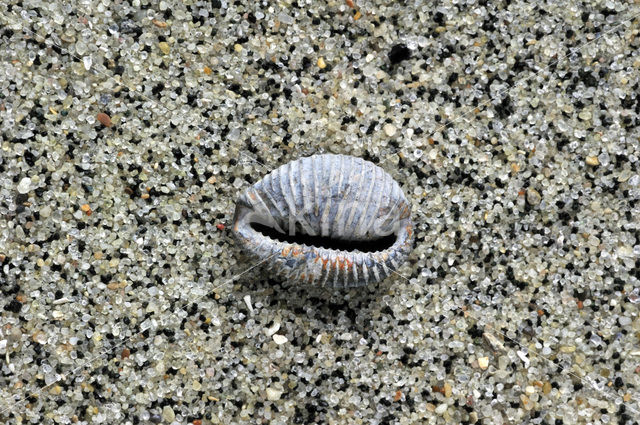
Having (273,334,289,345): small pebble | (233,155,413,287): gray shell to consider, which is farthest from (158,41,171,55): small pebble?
(273,334,289,345): small pebble

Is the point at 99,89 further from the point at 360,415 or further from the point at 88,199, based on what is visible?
the point at 360,415

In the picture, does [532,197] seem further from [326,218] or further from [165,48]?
[165,48]

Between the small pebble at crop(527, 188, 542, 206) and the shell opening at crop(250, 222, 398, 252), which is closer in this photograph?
the shell opening at crop(250, 222, 398, 252)

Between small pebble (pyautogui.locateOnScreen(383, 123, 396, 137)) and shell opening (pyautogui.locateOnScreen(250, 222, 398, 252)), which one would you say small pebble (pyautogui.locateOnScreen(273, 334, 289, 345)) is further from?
small pebble (pyautogui.locateOnScreen(383, 123, 396, 137))

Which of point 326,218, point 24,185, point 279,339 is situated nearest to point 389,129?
point 326,218

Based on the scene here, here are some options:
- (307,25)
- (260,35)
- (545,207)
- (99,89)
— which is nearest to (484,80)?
(545,207)

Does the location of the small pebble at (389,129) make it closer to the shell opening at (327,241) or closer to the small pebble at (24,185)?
the shell opening at (327,241)

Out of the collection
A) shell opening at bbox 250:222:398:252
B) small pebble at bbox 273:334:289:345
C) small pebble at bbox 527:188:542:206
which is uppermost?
A: small pebble at bbox 527:188:542:206

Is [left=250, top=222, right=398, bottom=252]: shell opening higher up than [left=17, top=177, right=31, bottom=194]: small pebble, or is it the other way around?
[left=250, top=222, right=398, bottom=252]: shell opening
